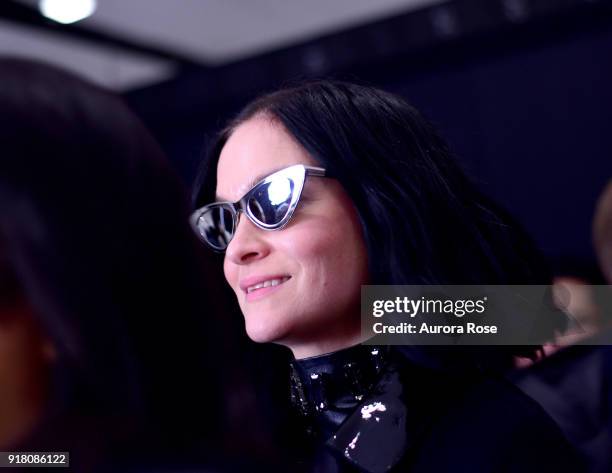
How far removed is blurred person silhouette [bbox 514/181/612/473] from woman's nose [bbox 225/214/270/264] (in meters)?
0.51

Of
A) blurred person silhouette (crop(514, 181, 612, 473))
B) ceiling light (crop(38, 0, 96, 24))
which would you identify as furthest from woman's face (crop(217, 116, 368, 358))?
ceiling light (crop(38, 0, 96, 24))

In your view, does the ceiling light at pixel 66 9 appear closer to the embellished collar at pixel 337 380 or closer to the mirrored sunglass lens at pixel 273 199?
the mirrored sunglass lens at pixel 273 199

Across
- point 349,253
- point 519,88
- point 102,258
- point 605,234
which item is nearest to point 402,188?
point 349,253

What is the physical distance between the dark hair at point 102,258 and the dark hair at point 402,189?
0.50 metres

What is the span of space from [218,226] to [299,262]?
0.56 ft

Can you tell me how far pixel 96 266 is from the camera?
52 centimetres

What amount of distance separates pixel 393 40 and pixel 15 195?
3145 millimetres

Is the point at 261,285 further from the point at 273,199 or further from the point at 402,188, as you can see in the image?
the point at 402,188

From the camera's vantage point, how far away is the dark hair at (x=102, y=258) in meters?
0.52

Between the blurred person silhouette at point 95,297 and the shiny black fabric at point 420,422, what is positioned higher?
the blurred person silhouette at point 95,297

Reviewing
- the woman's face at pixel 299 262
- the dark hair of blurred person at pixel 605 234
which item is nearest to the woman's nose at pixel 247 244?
the woman's face at pixel 299 262

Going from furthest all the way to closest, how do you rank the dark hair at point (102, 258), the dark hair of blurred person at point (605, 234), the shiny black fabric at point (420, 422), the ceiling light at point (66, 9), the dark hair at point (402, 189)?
the ceiling light at point (66, 9) → the dark hair of blurred person at point (605, 234) → the dark hair at point (402, 189) → the shiny black fabric at point (420, 422) → the dark hair at point (102, 258)

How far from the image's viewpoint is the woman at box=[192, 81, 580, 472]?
100 centimetres

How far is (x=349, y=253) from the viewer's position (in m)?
1.04
